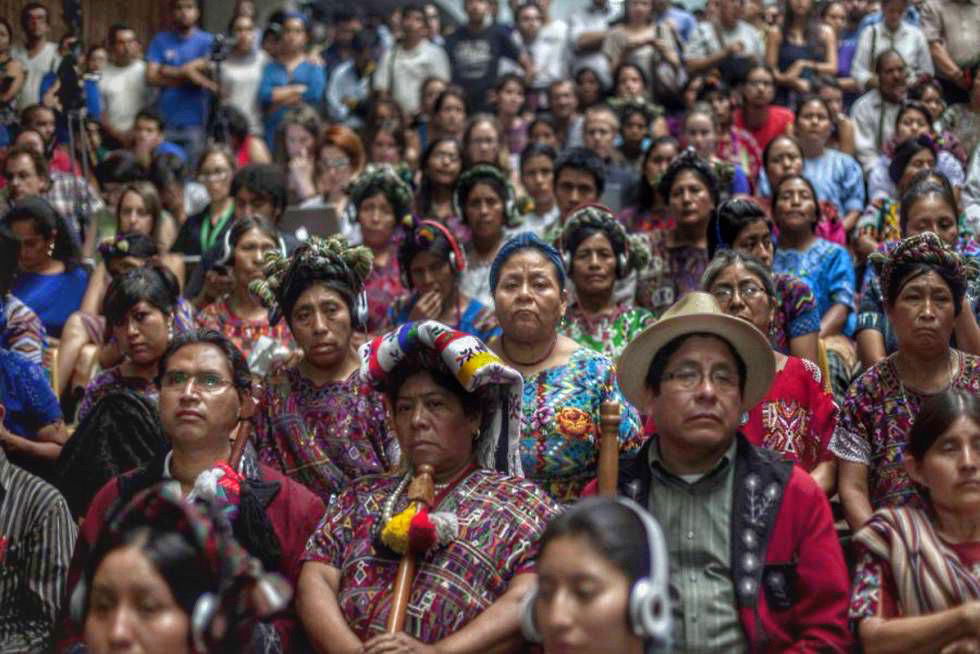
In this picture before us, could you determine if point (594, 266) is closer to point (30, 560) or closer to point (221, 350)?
point (221, 350)

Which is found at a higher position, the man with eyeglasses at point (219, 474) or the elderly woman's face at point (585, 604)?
the man with eyeglasses at point (219, 474)

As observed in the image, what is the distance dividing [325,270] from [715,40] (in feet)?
23.5

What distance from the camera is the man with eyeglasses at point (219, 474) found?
4.20m

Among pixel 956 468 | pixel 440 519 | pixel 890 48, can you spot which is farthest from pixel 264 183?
pixel 890 48

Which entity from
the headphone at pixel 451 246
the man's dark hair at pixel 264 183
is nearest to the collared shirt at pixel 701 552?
the headphone at pixel 451 246

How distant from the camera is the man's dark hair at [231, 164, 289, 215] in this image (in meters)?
7.82

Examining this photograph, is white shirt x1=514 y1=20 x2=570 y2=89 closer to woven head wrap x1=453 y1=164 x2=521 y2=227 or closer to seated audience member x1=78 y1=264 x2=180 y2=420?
woven head wrap x1=453 y1=164 x2=521 y2=227

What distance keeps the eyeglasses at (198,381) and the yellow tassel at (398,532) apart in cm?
83

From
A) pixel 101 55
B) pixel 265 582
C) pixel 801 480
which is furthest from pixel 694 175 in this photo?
pixel 101 55

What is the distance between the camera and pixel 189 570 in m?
3.12

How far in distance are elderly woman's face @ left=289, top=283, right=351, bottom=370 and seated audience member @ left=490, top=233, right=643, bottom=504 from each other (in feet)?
1.73

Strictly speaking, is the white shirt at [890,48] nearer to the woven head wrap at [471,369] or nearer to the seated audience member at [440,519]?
the woven head wrap at [471,369]

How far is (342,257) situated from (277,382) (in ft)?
1.62

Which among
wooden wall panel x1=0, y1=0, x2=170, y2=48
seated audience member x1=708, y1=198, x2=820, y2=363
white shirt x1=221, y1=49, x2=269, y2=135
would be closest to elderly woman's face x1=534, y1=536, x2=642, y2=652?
seated audience member x1=708, y1=198, x2=820, y2=363
